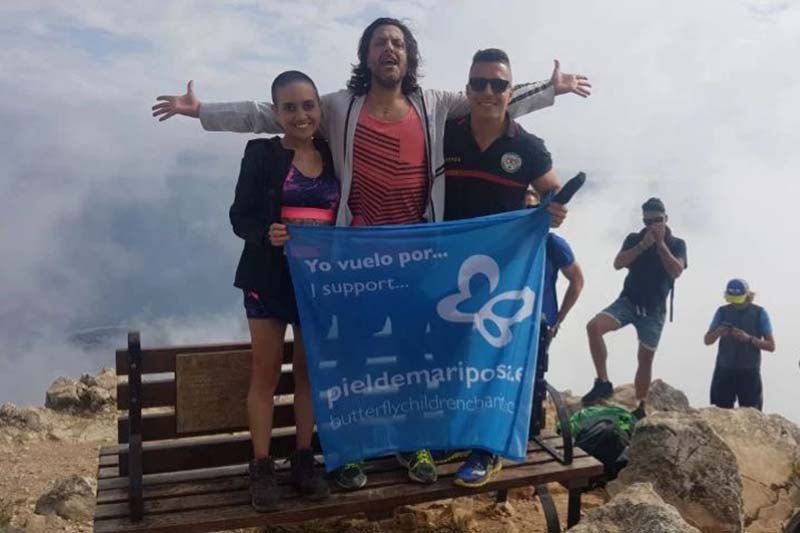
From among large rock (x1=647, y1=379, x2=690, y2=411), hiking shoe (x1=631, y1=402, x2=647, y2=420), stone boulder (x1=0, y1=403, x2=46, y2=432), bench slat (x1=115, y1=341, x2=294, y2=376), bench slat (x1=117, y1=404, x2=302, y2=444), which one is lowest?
large rock (x1=647, y1=379, x2=690, y2=411)

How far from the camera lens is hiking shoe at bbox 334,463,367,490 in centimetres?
450

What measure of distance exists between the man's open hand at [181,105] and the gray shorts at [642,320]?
5.99 metres

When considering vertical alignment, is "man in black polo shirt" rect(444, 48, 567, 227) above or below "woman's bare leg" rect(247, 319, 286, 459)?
above

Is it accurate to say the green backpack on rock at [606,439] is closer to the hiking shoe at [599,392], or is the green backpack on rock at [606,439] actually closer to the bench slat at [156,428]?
the hiking shoe at [599,392]

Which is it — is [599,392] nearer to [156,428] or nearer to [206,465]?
[206,465]

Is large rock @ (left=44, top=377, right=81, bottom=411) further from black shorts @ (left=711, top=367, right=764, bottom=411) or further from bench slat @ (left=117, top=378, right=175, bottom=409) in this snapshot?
black shorts @ (left=711, top=367, right=764, bottom=411)

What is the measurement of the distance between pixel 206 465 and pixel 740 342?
682cm

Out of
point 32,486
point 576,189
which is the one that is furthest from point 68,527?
point 576,189

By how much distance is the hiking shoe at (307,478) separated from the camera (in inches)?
171

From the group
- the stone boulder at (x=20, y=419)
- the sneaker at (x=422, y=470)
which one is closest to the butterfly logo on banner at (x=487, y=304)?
the sneaker at (x=422, y=470)

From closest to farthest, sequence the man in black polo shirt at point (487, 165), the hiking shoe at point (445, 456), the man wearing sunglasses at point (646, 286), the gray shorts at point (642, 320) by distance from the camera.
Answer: the man in black polo shirt at point (487, 165) < the hiking shoe at point (445, 456) < the man wearing sunglasses at point (646, 286) < the gray shorts at point (642, 320)

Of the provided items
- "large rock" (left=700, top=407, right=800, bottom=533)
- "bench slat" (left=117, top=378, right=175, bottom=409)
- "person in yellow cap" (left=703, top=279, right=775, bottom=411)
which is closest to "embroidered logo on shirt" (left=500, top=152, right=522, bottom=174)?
"bench slat" (left=117, top=378, right=175, bottom=409)

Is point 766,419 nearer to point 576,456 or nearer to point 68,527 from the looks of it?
point 576,456

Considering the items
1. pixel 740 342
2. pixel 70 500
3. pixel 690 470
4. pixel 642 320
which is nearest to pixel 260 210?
pixel 70 500
